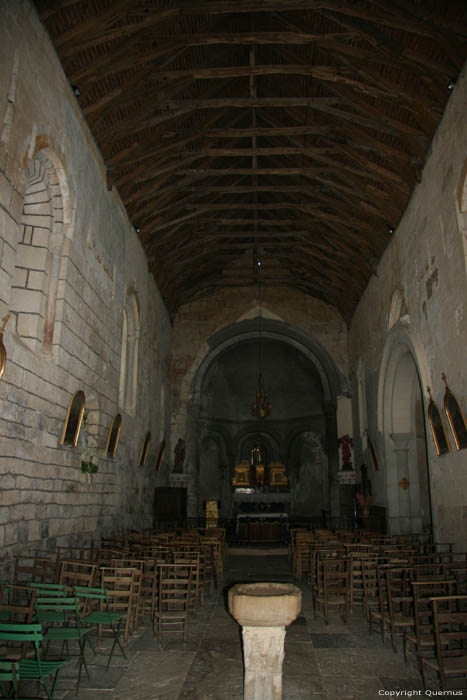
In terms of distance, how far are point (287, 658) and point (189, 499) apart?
13.8m

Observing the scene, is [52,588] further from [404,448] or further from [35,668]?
[404,448]

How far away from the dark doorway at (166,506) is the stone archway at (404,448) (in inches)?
243

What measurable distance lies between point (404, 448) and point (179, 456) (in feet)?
27.0

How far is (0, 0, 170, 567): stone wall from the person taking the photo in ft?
21.8

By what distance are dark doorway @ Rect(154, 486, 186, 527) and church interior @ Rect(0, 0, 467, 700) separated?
60 millimetres

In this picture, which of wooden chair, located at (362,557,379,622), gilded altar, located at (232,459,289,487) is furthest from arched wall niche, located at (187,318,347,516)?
wooden chair, located at (362,557,379,622)

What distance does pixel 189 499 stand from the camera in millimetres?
18781

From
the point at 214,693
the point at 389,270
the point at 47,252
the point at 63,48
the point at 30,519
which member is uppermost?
the point at 63,48

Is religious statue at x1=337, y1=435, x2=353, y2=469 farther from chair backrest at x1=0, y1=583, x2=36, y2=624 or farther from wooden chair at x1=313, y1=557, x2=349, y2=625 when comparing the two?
chair backrest at x1=0, y1=583, x2=36, y2=624

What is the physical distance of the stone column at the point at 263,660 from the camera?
13.1ft

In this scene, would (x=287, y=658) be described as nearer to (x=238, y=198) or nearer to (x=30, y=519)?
(x=30, y=519)

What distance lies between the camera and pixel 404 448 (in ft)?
45.1

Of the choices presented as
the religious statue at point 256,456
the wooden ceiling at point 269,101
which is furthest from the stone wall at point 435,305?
the religious statue at point 256,456

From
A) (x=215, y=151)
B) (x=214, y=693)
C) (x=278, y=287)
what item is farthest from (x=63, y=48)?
(x=278, y=287)
